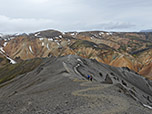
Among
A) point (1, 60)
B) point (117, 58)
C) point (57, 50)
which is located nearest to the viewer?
point (117, 58)

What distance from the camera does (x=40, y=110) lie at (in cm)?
1529

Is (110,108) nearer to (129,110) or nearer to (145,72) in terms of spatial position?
(129,110)

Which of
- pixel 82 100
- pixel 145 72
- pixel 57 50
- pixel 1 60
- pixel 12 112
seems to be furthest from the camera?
pixel 57 50

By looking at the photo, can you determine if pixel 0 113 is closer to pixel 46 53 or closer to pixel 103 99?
pixel 103 99

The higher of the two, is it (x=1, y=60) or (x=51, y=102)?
(x=51, y=102)

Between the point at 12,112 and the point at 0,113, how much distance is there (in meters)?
1.18

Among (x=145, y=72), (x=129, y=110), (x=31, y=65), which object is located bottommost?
(x=145, y=72)

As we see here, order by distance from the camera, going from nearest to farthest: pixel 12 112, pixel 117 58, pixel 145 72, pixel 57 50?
pixel 12 112 < pixel 145 72 < pixel 117 58 < pixel 57 50

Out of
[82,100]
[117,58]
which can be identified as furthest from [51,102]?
[117,58]

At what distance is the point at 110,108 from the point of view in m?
15.4

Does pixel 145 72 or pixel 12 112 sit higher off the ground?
pixel 12 112

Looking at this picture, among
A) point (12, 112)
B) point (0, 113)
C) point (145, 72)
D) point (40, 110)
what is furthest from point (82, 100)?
point (145, 72)

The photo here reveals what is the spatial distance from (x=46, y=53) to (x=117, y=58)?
287 ft

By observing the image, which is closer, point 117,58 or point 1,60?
point 117,58
